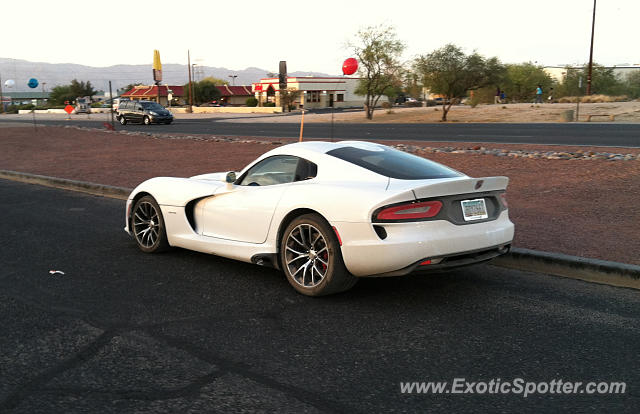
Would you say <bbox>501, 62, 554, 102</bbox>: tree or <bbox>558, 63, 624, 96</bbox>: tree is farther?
<bbox>501, 62, 554, 102</bbox>: tree

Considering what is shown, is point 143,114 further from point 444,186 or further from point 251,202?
point 444,186

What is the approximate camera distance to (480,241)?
17.2 ft

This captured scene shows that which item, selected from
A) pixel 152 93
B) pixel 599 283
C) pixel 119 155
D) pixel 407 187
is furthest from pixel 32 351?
pixel 152 93

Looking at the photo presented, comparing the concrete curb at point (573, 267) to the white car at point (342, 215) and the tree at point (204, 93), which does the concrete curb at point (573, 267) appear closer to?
the white car at point (342, 215)

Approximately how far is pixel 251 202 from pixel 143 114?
40.5 metres

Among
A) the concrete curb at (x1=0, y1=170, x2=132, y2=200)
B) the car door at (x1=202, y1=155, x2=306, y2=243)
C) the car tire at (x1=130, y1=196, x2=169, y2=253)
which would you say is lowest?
the concrete curb at (x1=0, y1=170, x2=132, y2=200)

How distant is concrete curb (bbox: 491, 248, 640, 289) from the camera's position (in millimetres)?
5871

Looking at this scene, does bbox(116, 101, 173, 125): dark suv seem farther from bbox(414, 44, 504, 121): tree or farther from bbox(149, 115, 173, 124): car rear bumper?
bbox(414, 44, 504, 121): tree

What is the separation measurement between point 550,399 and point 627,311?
202 centimetres

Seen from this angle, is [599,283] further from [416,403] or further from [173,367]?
[173,367]

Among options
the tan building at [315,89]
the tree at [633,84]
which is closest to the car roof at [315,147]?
the tree at [633,84]

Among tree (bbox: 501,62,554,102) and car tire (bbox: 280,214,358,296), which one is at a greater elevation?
tree (bbox: 501,62,554,102)

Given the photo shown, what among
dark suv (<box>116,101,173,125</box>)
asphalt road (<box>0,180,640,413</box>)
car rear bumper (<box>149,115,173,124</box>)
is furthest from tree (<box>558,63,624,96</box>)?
asphalt road (<box>0,180,640,413</box>)

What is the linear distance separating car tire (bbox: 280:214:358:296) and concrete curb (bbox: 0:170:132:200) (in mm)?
7071
